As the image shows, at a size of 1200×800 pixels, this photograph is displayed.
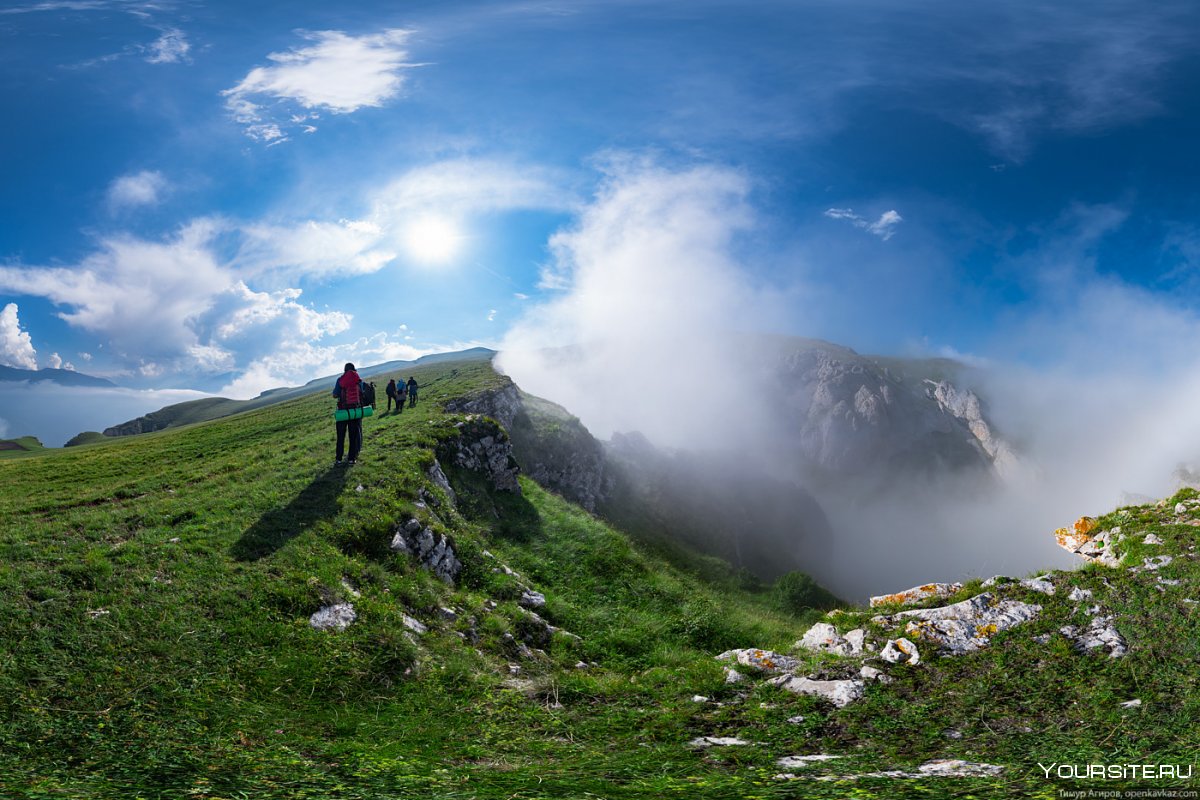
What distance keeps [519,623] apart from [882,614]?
408 inches

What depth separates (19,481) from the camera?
31.7m

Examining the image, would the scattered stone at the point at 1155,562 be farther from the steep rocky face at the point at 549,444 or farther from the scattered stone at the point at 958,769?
the steep rocky face at the point at 549,444

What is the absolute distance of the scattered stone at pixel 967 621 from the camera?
39.8ft

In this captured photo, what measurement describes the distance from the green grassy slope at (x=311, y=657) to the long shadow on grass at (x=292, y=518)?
8 centimetres

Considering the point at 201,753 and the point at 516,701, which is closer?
the point at 201,753

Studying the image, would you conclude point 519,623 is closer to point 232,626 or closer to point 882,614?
point 232,626

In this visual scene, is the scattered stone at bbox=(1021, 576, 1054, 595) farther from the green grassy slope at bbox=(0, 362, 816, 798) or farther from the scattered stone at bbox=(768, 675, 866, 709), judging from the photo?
the green grassy slope at bbox=(0, 362, 816, 798)

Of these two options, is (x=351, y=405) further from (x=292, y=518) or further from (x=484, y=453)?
(x=484, y=453)

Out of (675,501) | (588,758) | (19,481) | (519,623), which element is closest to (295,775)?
(588,758)

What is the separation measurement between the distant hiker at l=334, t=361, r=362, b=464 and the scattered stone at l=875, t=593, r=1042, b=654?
20.4 meters

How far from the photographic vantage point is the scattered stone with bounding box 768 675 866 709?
34.1ft

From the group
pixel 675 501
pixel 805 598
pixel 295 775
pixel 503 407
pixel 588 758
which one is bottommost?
pixel 805 598

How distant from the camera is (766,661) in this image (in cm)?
1264

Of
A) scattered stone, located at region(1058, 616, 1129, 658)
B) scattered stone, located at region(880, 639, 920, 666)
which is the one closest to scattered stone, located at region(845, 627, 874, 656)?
scattered stone, located at region(880, 639, 920, 666)
